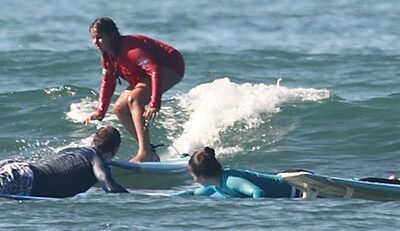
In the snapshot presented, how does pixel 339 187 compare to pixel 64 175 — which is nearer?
pixel 64 175

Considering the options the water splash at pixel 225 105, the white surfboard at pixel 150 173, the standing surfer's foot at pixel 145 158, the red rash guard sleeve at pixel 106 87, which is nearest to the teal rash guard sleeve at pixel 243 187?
the white surfboard at pixel 150 173

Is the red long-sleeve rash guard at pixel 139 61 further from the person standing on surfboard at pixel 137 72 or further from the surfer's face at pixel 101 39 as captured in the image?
the surfer's face at pixel 101 39

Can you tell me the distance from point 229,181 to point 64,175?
1353 mm

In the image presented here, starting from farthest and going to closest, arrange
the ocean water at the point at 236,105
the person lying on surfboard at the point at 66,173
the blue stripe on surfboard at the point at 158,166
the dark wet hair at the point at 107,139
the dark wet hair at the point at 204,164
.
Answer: the blue stripe on surfboard at the point at 158,166 < the dark wet hair at the point at 107,139 < the person lying on surfboard at the point at 66,173 < the dark wet hair at the point at 204,164 < the ocean water at the point at 236,105

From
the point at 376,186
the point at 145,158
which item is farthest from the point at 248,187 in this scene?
the point at 145,158

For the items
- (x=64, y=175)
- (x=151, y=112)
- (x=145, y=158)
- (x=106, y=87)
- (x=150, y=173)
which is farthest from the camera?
(x=106, y=87)

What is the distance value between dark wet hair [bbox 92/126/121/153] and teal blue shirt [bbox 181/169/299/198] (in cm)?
79

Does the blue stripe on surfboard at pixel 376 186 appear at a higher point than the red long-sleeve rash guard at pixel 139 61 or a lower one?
lower

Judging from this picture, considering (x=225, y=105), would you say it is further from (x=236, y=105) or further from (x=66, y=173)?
(x=66, y=173)

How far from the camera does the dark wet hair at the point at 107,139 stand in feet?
38.9

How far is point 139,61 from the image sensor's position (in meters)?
13.4

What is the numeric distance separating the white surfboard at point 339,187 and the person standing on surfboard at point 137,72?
6.37 ft

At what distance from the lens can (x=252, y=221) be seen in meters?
11.1

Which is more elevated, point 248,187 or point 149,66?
point 149,66
